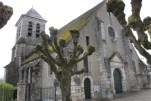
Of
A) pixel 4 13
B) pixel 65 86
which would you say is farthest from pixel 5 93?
pixel 4 13

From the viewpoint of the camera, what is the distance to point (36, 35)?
30141mm

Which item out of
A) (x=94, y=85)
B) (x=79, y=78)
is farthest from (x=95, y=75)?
(x=79, y=78)

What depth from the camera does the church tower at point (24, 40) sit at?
2621cm

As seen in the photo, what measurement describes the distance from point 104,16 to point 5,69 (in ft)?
56.1

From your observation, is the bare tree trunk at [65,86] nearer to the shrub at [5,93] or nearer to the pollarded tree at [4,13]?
the pollarded tree at [4,13]

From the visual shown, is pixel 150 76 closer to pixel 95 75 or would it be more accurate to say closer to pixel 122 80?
pixel 122 80

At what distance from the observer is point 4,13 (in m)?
6.73

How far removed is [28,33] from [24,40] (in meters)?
2.10

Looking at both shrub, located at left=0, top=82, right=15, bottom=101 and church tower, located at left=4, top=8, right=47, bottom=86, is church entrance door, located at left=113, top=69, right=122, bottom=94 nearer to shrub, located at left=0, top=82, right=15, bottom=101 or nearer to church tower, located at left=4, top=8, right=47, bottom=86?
shrub, located at left=0, top=82, right=15, bottom=101

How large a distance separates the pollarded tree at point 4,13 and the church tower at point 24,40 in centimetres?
1964

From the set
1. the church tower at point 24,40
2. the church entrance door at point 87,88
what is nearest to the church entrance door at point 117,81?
the church entrance door at point 87,88

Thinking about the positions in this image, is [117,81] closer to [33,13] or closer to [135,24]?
[135,24]

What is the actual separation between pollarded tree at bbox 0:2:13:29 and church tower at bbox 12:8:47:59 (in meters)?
20.4

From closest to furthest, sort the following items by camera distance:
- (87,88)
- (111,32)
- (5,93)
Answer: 1. (5,93)
2. (87,88)
3. (111,32)
